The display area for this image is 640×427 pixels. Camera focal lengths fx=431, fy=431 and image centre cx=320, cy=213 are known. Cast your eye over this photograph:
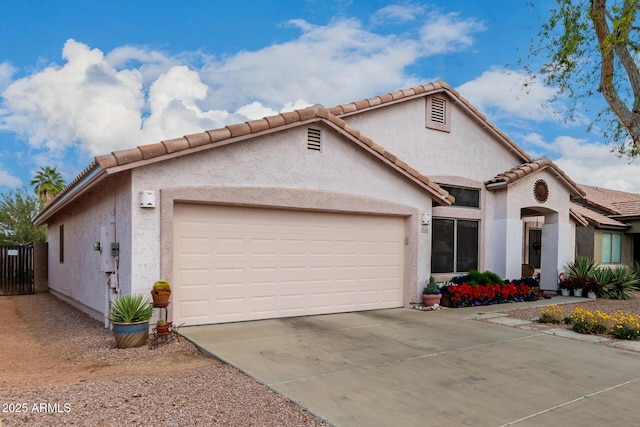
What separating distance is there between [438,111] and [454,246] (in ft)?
14.1

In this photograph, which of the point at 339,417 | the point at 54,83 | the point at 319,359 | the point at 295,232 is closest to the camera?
the point at 339,417

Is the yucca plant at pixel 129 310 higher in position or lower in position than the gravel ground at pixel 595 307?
higher

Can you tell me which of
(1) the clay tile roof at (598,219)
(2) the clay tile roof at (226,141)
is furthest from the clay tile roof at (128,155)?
(1) the clay tile roof at (598,219)

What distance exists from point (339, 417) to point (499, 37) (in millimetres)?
13009

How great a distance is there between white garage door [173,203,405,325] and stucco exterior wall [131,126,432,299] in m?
0.50

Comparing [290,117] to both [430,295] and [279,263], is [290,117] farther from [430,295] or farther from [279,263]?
[430,295]

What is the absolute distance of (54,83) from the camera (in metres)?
14.4

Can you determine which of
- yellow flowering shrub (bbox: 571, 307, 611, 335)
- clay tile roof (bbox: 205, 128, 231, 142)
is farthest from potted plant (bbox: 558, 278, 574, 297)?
clay tile roof (bbox: 205, 128, 231, 142)

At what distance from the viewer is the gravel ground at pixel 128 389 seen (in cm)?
415

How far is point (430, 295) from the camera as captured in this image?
10.9 meters

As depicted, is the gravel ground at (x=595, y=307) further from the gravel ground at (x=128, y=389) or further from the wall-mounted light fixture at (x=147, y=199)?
the wall-mounted light fixture at (x=147, y=199)

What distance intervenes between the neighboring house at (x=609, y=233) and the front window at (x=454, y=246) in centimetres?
768

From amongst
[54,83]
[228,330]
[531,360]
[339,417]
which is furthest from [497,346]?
[54,83]

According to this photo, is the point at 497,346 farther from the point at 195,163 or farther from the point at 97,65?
the point at 97,65
